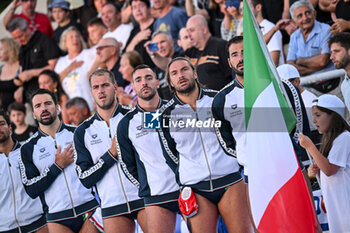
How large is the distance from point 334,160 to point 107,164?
2.24 m

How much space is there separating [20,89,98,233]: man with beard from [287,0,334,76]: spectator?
2.96m

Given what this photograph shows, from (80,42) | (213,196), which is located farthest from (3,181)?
(80,42)

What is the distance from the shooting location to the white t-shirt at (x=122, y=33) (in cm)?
1050

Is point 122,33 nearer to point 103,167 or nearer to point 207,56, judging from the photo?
point 207,56

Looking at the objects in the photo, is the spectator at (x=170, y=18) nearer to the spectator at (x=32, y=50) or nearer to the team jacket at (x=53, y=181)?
the spectator at (x=32, y=50)

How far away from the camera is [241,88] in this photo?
19.2 feet

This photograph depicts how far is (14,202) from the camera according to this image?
731 cm

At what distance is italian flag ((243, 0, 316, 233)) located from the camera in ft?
15.2

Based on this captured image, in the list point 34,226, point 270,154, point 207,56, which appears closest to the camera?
point 270,154

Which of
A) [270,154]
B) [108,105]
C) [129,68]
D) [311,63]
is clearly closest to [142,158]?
[108,105]

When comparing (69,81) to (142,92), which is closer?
(142,92)

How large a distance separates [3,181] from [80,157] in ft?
4.09

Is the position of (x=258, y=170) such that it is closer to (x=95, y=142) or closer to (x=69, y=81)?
(x=95, y=142)

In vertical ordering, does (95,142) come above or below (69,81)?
below
